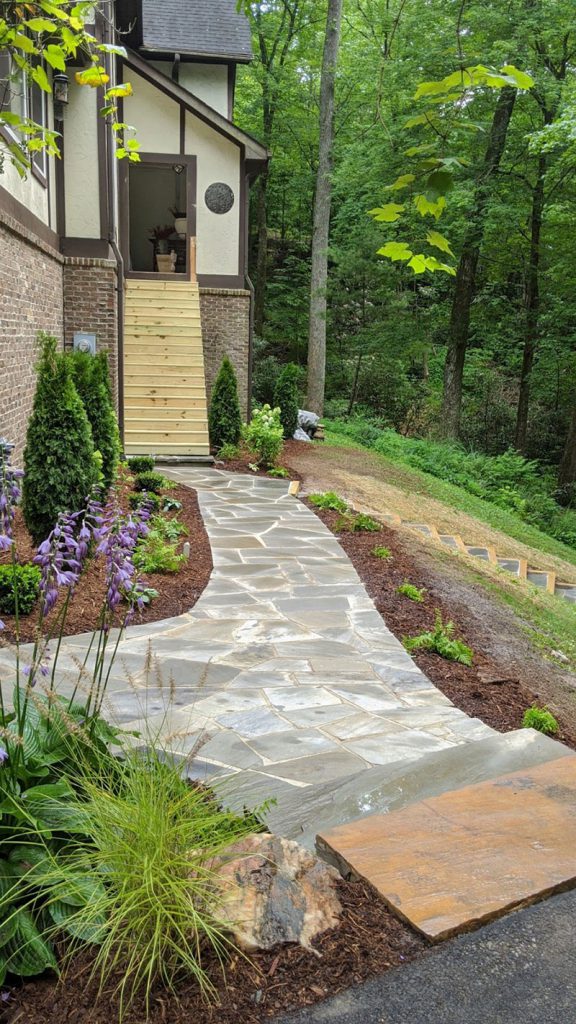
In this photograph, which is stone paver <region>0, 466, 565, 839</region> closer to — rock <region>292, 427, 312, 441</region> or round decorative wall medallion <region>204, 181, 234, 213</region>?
rock <region>292, 427, 312, 441</region>

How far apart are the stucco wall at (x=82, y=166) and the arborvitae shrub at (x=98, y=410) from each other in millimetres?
4103

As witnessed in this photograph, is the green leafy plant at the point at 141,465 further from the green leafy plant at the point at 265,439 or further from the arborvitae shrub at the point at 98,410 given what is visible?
the green leafy plant at the point at 265,439

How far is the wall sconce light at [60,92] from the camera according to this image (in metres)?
9.40

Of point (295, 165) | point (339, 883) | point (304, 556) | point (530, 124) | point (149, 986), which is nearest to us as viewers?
point (149, 986)

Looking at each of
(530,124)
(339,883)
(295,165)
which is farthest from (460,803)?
(295,165)

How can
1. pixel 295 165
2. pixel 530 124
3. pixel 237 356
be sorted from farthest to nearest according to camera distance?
A: pixel 295 165
pixel 530 124
pixel 237 356

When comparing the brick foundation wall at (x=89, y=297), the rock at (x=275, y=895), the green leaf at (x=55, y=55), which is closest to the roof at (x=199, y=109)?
the brick foundation wall at (x=89, y=297)

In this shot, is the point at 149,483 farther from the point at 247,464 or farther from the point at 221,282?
the point at 221,282

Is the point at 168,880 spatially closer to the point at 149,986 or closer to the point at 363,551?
the point at 149,986

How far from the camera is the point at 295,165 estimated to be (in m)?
23.5

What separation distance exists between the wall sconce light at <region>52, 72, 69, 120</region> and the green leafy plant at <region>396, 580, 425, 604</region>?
7459mm

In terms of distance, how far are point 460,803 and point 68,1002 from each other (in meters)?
1.22

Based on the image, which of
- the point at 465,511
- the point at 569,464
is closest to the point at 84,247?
the point at 465,511

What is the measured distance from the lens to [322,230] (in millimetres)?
17344
